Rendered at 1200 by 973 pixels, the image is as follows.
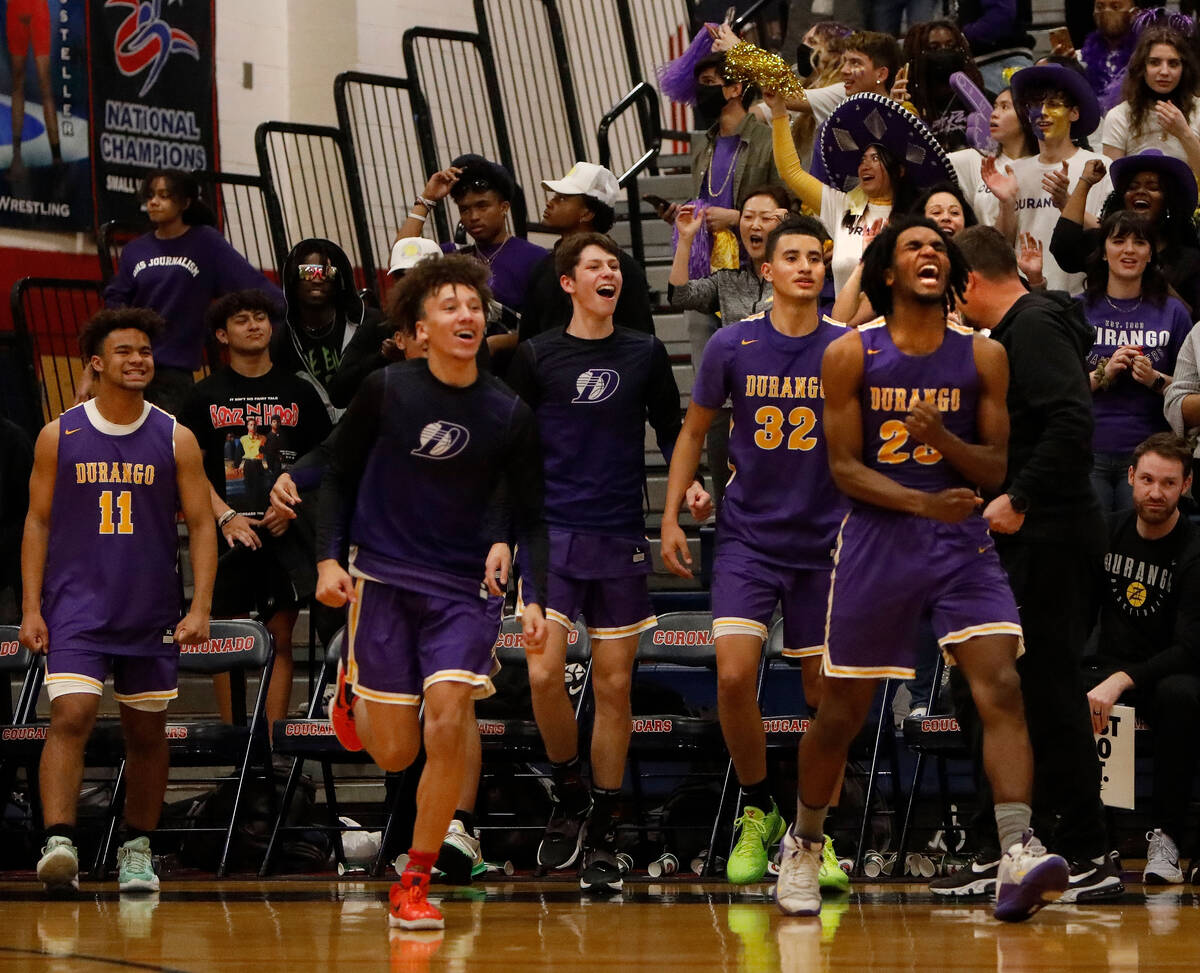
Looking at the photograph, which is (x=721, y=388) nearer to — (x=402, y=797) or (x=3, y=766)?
(x=402, y=797)

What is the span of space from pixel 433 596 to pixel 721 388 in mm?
1419

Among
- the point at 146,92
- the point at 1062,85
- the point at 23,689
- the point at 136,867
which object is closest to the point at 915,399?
the point at 136,867

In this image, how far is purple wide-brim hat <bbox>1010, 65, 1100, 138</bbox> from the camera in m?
9.16

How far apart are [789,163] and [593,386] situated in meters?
2.65

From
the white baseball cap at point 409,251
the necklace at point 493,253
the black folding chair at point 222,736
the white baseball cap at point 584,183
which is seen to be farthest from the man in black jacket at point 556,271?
the black folding chair at point 222,736

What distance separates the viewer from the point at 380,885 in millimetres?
7613

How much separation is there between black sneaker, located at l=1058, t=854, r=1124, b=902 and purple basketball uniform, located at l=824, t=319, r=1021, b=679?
0.93 m

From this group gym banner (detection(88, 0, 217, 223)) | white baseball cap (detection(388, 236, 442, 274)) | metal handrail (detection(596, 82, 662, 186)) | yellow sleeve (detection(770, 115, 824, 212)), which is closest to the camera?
white baseball cap (detection(388, 236, 442, 274))

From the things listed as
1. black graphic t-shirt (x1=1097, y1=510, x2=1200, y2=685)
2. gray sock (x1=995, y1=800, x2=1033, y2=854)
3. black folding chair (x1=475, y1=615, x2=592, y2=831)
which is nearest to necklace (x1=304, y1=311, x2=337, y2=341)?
black folding chair (x1=475, y1=615, x2=592, y2=831)

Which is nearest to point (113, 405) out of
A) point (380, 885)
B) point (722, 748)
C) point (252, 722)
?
point (252, 722)

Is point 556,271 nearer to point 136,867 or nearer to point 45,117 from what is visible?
point 136,867

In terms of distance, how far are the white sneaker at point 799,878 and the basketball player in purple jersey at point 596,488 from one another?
1.10 metres

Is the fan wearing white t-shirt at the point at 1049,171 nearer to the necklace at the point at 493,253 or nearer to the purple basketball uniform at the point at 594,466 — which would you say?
the necklace at the point at 493,253

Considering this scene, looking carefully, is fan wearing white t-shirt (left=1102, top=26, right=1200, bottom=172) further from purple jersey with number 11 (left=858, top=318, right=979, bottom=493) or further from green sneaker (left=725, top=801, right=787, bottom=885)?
green sneaker (left=725, top=801, right=787, bottom=885)
